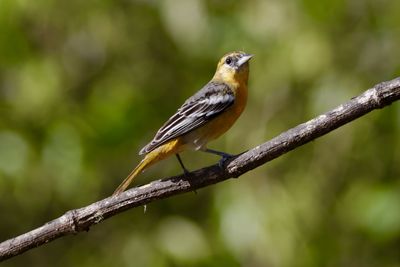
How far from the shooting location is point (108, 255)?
18.9 ft

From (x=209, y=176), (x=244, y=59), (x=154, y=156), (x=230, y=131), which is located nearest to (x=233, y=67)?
(x=244, y=59)

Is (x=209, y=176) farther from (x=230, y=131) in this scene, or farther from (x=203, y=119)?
(x=230, y=131)

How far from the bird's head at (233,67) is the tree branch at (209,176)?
1536 millimetres

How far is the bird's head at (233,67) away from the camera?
208 inches

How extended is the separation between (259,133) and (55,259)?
2.25 metres

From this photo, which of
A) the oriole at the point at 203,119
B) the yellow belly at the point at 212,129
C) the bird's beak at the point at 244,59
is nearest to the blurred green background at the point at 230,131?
the bird's beak at the point at 244,59

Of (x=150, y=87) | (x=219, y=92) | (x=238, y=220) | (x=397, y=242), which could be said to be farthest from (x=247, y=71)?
(x=397, y=242)

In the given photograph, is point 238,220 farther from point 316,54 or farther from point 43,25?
point 43,25

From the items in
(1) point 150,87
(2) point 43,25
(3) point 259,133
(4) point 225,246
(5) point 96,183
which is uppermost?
(2) point 43,25

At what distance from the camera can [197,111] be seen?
192 inches

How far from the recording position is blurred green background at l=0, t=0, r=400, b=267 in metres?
4.72

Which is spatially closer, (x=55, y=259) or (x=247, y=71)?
(x=247, y=71)

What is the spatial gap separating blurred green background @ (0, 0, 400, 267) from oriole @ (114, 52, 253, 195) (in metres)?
0.19

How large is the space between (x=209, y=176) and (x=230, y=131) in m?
1.53
